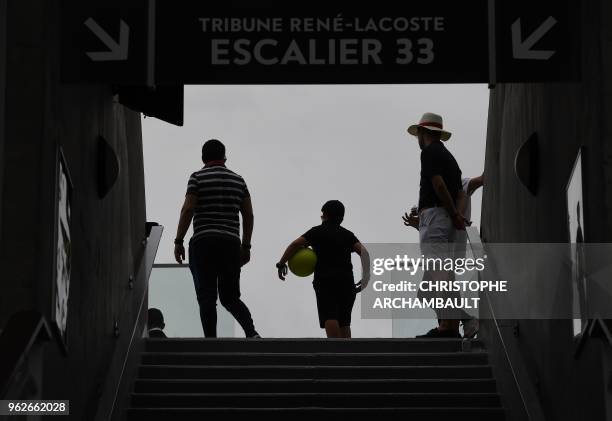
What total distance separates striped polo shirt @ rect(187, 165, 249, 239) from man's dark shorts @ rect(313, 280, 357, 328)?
928 mm

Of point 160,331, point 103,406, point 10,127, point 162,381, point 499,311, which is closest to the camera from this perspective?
point 10,127

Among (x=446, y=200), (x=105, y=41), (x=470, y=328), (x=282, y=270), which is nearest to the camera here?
(x=105, y=41)

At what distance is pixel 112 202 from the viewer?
11.6 m

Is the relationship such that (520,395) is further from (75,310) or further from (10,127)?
(10,127)

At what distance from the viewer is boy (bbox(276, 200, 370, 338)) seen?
13219 mm

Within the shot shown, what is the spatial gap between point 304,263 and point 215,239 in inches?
42.1

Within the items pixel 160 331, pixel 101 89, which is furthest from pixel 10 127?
pixel 160 331

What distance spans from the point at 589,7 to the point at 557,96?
117 cm

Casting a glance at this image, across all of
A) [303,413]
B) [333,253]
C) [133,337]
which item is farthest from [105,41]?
[333,253]

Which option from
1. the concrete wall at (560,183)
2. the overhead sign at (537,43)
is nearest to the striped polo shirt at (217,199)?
the concrete wall at (560,183)

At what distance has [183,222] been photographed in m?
13.0

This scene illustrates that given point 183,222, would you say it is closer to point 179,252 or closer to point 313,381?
point 179,252

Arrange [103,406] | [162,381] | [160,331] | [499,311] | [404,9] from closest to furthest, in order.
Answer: [404,9], [103,406], [162,381], [499,311], [160,331]

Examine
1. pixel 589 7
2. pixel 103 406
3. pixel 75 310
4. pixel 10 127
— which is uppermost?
pixel 589 7
